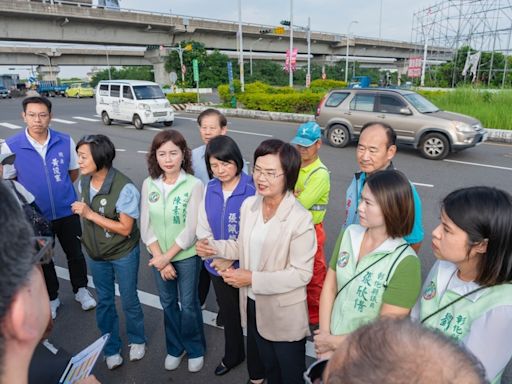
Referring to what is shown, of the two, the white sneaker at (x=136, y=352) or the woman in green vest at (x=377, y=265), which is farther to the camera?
the white sneaker at (x=136, y=352)

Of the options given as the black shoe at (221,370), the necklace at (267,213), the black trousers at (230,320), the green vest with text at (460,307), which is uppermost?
the necklace at (267,213)

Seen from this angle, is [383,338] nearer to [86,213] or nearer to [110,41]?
[86,213]

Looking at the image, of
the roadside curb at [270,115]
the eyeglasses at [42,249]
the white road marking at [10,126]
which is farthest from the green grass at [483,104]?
the white road marking at [10,126]

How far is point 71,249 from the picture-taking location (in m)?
3.28

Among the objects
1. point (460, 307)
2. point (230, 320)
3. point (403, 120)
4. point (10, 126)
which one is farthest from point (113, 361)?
point (10, 126)

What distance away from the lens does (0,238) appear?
71cm

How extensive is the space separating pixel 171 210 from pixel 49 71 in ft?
170

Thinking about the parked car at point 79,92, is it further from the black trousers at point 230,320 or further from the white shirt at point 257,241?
the white shirt at point 257,241

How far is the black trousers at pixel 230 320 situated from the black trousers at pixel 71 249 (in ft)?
5.40

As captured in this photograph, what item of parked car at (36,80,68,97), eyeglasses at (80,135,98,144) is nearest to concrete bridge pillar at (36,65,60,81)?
parked car at (36,80,68,97)

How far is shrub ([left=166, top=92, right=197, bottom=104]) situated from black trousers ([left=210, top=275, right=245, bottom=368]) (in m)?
20.8

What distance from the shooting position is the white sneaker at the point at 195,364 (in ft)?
8.26

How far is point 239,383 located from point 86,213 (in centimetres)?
153

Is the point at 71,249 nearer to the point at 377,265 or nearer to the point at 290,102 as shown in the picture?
the point at 377,265
